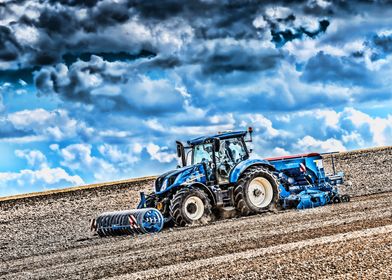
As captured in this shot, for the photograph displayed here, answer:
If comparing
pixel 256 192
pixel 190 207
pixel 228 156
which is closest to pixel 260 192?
pixel 256 192

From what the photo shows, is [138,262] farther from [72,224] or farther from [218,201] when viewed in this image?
[72,224]

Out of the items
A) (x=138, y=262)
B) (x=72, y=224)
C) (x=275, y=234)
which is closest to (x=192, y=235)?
(x=275, y=234)

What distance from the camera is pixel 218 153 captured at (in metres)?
18.2

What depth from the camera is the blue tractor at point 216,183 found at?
56.3 feet

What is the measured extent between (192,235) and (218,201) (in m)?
3.84

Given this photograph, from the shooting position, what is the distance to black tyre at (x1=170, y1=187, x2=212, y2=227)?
1672cm

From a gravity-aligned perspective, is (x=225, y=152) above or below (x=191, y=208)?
above

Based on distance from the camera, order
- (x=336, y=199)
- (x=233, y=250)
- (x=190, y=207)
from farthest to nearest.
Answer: (x=336, y=199) < (x=190, y=207) < (x=233, y=250)

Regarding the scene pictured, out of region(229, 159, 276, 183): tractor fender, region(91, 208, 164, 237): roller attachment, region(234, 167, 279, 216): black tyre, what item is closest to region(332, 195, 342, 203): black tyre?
region(234, 167, 279, 216): black tyre

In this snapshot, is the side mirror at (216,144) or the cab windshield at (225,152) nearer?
the side mirror at (216,144)

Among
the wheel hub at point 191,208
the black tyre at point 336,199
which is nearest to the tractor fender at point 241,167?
the wheel hub at point 191,208

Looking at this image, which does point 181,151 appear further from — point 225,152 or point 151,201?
point 151,201

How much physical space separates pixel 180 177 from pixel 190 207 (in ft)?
2.72

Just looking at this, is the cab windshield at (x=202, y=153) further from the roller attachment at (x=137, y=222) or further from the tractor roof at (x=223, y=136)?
the roller attachment at (x=137, y=222)
